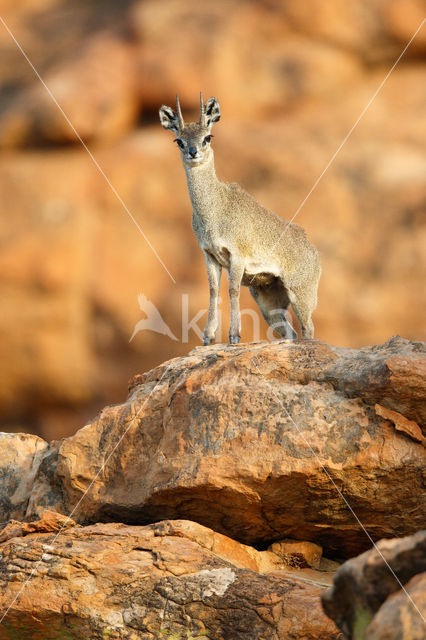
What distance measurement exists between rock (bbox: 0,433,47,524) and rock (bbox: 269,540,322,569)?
11.9 feet

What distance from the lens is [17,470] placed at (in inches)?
411

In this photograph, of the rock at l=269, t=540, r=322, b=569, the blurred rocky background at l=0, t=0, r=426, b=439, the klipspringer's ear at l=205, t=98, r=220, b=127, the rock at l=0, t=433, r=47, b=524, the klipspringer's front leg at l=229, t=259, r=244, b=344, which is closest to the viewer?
the rock at l=269, t=540, r=322, b=569

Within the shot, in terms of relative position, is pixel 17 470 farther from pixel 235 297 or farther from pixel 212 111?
pixel 212 111

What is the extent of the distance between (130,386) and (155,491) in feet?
8.43

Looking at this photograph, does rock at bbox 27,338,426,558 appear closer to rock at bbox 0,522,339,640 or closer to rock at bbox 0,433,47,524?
rock at bbox 0,522,339,640

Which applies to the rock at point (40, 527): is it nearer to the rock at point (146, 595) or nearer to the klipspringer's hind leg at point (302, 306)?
the rock at point (146, 595)

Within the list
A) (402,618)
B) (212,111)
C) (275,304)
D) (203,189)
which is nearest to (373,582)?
(402,618)

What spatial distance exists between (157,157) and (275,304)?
10.8m

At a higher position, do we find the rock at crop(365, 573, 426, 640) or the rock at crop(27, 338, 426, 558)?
the rock at crop(27, 338, 426, 558)

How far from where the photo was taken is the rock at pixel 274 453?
773cm

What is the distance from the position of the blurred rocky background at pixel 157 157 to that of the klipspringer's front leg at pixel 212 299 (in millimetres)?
9383

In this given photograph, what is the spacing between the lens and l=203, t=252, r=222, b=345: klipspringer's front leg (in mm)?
10922

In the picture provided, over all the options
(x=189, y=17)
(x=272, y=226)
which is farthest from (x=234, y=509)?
(x=189, y=17)

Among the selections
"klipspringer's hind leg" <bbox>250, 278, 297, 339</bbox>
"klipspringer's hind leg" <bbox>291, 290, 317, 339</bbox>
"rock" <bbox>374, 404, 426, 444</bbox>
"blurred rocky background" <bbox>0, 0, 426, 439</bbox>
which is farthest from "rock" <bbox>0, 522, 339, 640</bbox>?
"blurred rocky background" <bbox>0, 0, 426, 439</bbox>
